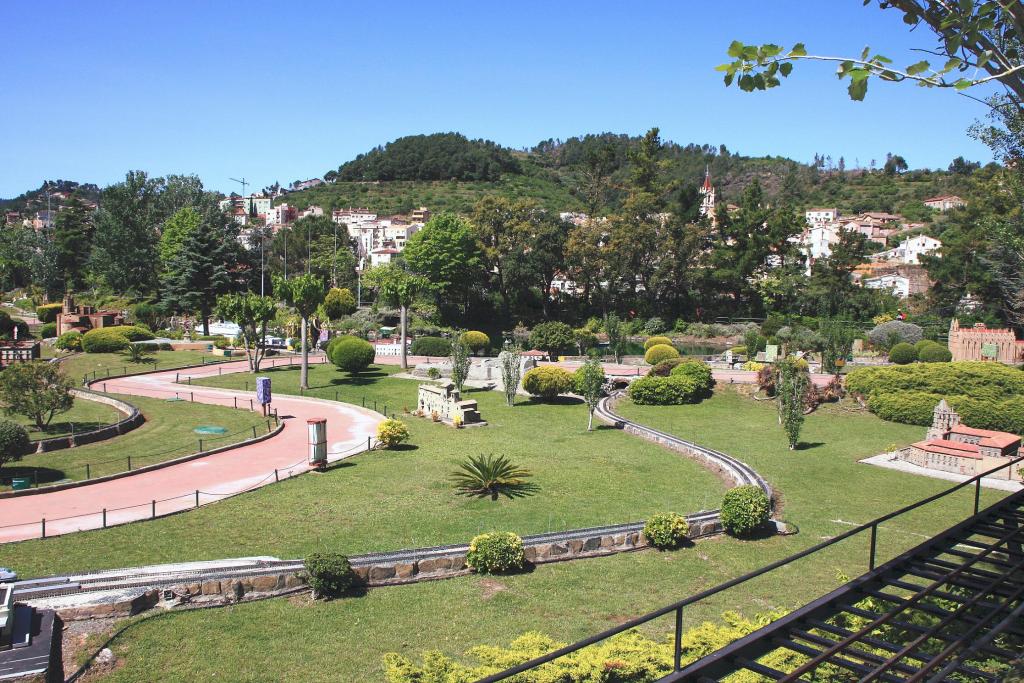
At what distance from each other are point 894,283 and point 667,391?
47.9m

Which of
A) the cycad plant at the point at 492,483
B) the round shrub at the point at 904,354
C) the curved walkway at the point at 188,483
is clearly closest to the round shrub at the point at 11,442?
the curved walkway at the point at 188,483

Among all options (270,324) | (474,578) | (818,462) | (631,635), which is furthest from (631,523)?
(270,324)

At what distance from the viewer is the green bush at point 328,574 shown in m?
12.5

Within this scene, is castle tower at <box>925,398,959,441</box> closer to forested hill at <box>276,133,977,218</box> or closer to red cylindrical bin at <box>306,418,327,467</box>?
red cylindrical bin at <box>306,418,327,467</box>

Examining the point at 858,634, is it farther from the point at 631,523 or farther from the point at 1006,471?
the point at 1006,471

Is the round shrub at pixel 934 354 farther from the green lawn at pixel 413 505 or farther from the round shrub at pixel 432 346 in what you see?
the round shrub at pixel 432 346

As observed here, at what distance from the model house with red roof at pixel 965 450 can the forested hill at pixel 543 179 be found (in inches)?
3610

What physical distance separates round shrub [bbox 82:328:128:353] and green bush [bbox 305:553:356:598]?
1588 inches

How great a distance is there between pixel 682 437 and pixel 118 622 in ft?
64.6

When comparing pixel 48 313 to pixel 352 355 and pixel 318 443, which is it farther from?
pixel 318 443

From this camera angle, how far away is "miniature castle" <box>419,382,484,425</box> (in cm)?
2844

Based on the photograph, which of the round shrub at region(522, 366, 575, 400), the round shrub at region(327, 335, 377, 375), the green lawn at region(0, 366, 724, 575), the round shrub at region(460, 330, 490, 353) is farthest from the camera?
the round shrub at region(460, 330, 490, 353)

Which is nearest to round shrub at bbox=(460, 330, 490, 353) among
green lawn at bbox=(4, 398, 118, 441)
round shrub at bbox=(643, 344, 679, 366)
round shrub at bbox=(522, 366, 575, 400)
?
round shrub at bbox=(643, 344, 679, 366)

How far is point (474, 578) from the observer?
13.6 meters
